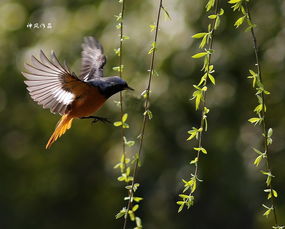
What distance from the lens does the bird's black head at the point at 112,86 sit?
8.58ft

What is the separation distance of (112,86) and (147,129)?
11.2 feet

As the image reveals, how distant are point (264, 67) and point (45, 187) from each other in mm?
2808

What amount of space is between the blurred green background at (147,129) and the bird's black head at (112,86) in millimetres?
2751

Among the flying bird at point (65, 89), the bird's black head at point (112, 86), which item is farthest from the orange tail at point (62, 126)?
the bird's black head at point (112, 86)

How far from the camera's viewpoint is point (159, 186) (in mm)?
6074

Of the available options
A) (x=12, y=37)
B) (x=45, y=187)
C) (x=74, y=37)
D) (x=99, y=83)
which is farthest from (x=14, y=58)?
(x=99, y=83)

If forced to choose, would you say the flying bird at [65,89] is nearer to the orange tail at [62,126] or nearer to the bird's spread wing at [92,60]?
the orange tail at [62,126]

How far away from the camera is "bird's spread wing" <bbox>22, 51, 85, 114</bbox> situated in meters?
2.46

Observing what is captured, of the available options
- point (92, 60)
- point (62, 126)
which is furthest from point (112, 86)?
point (92, 60)

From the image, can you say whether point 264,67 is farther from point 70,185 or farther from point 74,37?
point 70,185

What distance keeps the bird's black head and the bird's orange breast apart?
0.08ft

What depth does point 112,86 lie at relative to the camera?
264cm

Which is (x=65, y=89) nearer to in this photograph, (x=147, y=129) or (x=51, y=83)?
(x=51, y=83)

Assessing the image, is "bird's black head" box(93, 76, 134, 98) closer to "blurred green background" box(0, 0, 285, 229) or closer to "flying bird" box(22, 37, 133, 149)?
"flying bird" box(22, 37, 133, 149)
